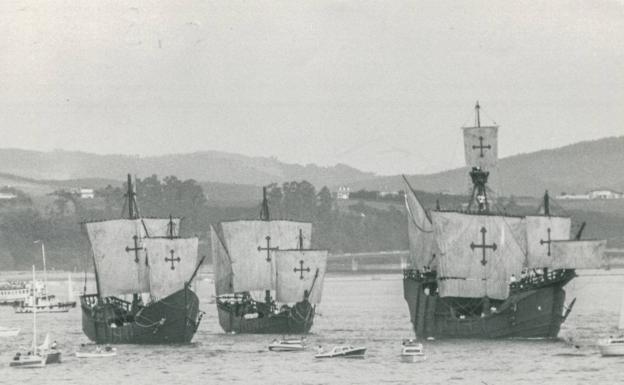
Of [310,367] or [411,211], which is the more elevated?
[411,211]

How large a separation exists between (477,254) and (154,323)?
27.1 meters

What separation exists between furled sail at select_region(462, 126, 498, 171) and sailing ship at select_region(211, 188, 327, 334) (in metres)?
16.8

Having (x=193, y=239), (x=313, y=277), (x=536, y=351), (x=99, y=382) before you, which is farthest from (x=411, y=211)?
(x=99, y=382)

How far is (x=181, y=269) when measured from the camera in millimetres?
146375

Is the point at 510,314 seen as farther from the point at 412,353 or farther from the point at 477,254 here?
the point at 412,353

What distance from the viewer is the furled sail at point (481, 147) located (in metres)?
154

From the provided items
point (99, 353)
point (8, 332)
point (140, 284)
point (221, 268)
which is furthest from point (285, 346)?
point (8, 332)

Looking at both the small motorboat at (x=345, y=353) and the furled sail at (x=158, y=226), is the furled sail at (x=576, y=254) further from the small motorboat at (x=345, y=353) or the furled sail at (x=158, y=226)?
the furled sail at (x=158, y=226)

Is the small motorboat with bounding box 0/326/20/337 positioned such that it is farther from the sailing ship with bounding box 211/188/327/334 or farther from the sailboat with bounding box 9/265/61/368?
the sailboat with bounding box 9/265/61/368

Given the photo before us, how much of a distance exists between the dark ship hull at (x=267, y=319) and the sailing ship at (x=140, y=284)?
921cm

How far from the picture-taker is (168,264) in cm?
14625

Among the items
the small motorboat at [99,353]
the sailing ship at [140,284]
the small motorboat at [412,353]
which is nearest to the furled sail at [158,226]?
the sailing ship at [140,284]

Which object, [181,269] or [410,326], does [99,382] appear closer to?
[181,269]

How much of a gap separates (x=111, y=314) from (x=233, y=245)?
1005 inches
